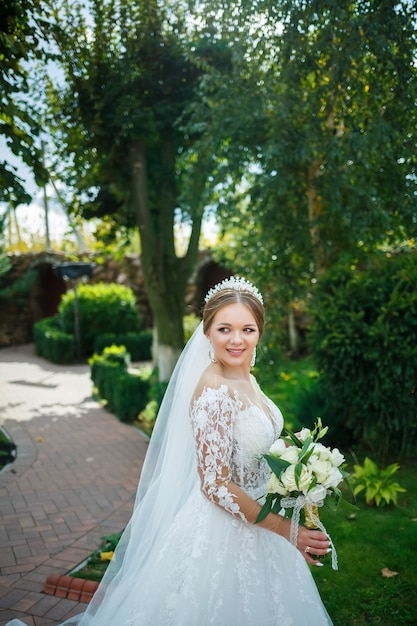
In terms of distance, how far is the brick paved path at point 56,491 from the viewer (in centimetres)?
377

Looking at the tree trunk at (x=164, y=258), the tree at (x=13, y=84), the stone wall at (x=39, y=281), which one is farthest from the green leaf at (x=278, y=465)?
the stone wall at (x=39, y=281)

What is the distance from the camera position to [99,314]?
16.5 m

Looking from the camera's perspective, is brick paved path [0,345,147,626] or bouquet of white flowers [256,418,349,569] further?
brick paved path [0,345,147,626]

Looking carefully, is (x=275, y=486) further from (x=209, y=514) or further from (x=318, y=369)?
(x=318, y=369)

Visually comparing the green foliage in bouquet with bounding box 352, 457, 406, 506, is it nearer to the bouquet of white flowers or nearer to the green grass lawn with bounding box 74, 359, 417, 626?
the green grass lawn with bounding box 74, 359, 417, 626

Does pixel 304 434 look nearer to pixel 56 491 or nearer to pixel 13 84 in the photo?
pixel 56 491

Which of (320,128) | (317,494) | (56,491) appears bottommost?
(56,491)

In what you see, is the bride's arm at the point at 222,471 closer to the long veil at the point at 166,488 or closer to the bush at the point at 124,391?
the long veil at the point at 166,488

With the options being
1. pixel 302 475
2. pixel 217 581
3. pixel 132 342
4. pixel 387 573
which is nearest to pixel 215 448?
pixel 302 475

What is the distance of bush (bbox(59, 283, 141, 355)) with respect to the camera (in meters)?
Answer: 16.5

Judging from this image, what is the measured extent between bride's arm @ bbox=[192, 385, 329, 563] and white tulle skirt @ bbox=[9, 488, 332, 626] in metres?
0.24

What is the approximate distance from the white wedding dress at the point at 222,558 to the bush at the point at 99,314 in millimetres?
14164

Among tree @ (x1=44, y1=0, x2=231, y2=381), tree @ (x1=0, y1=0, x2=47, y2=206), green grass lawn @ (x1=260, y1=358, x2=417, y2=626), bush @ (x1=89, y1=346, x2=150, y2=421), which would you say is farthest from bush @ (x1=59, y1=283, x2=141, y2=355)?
green grass lawn @ (x1=260, y1=358, x2=417, y2=626)

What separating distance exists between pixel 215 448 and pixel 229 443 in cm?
8
